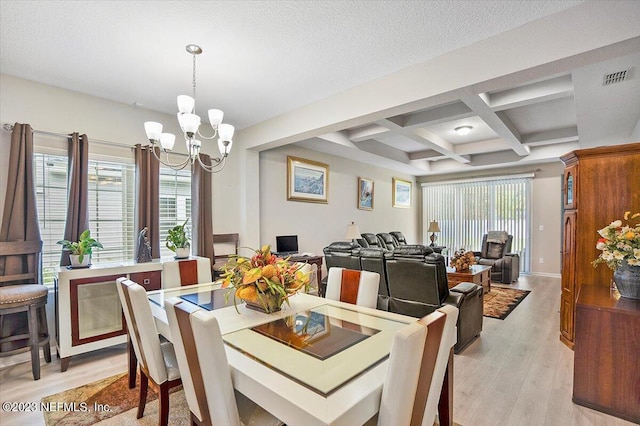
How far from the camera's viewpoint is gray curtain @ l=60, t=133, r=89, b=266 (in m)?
3.16

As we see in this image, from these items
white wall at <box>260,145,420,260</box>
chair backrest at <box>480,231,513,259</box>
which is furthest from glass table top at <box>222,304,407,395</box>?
chair backrest at <box>480,231,513,259</box>

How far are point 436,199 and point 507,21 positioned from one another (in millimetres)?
7156

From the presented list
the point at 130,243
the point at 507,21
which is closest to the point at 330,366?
the point at 507,21

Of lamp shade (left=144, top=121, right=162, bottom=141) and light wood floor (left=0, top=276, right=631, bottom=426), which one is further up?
lamp shade (left=144, top=121, right=162, bottom=141)

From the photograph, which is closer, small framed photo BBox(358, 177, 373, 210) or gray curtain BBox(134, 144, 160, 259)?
gray curtain BBox(134, 144, 160, 259)

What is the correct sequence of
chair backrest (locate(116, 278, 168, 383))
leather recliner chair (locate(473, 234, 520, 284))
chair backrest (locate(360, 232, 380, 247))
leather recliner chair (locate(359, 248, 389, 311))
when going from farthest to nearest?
chair backrest (locate(360, 232, 380, 247))
leather recliner chair (locate(473, 234, 520, 284))
leather recliner chair (locate(359, 248, 389, 311))
chair backrest (locate(116, 278, 168, 383))

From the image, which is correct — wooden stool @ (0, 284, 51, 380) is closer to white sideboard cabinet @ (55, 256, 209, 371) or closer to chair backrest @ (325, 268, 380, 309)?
white sideboard cabinet @ (55, 256, 209, 371)

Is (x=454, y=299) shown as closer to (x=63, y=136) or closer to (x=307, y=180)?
(x=307, y=180)

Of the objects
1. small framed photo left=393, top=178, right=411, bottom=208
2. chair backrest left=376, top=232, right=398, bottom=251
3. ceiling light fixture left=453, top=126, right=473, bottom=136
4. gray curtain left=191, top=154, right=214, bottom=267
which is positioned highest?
ceiling light fixture left=453, top=126, right=473, bottom=136

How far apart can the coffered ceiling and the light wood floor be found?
2.38 m

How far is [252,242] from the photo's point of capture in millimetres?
4672

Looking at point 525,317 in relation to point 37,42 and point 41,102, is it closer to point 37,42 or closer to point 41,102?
point 37,42

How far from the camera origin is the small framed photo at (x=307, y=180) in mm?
5426

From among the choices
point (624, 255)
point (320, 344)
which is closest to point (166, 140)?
point (320, 344)
